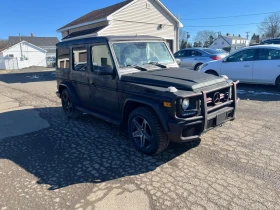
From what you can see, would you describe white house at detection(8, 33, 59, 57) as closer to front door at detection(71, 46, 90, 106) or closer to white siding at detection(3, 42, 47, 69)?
white siding at detection(3, 42, 47, 69)

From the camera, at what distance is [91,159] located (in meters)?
3.83

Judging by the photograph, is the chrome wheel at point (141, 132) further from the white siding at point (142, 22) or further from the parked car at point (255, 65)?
the white siding at point (142, 22)

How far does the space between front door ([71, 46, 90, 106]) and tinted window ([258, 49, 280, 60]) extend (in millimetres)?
6266

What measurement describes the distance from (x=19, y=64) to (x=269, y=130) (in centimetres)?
4349

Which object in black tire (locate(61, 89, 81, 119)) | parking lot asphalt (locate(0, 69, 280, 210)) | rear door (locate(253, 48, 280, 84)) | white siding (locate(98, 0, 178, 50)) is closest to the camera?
parking lot asphalt (locate(0, 69, 280, 210))

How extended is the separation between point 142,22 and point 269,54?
37.2 feet

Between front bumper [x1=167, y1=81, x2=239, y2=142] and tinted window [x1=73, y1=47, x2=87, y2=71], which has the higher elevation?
tinted window [x1=73, y1=47, x2=87, y2=71]

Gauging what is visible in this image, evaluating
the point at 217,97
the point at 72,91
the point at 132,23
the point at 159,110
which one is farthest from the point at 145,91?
the point at 132,23

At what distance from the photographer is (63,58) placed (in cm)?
589

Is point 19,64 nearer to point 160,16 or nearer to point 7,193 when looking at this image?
point 160,16

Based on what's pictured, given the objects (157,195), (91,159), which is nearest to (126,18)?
(91,159)

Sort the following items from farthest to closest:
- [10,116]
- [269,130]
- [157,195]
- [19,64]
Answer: [19,64] → [10,116] → [269,130] → [157,195]

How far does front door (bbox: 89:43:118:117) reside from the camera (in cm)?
430

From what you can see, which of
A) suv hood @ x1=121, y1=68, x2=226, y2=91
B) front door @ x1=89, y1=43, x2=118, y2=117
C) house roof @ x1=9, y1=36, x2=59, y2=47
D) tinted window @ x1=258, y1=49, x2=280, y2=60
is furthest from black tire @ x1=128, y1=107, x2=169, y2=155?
house roof @ x1=9, y1=36, x2=59, y2=47
